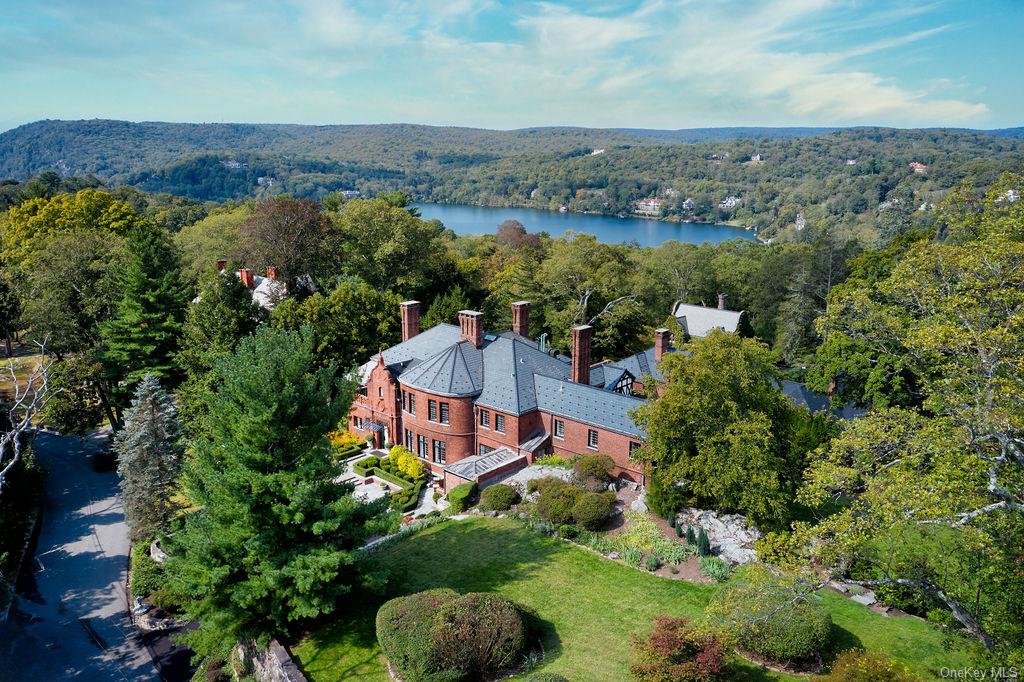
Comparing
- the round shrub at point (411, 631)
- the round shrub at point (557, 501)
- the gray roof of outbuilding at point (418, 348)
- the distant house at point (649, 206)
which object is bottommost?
the round shrub at point (557, 501)

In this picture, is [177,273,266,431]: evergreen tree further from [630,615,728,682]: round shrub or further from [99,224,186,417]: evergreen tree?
[630,615,728,682]: round shrub

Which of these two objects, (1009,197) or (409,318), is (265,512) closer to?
(409,318)

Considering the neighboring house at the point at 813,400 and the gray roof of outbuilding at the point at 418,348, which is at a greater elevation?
the gray roof of outbuilding at the point at 418,348

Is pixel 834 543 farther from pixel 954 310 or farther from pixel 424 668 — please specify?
pixel 424 668

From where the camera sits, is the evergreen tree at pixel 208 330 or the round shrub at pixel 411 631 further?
the evergreen tree at pixel 208 330

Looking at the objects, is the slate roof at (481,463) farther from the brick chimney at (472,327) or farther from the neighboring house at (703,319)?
the neighboring house at (703,319)

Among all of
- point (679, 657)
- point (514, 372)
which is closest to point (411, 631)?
point (679, 657)

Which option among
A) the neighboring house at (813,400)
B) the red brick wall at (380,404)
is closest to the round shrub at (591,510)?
the red brick wall at (380,404)
